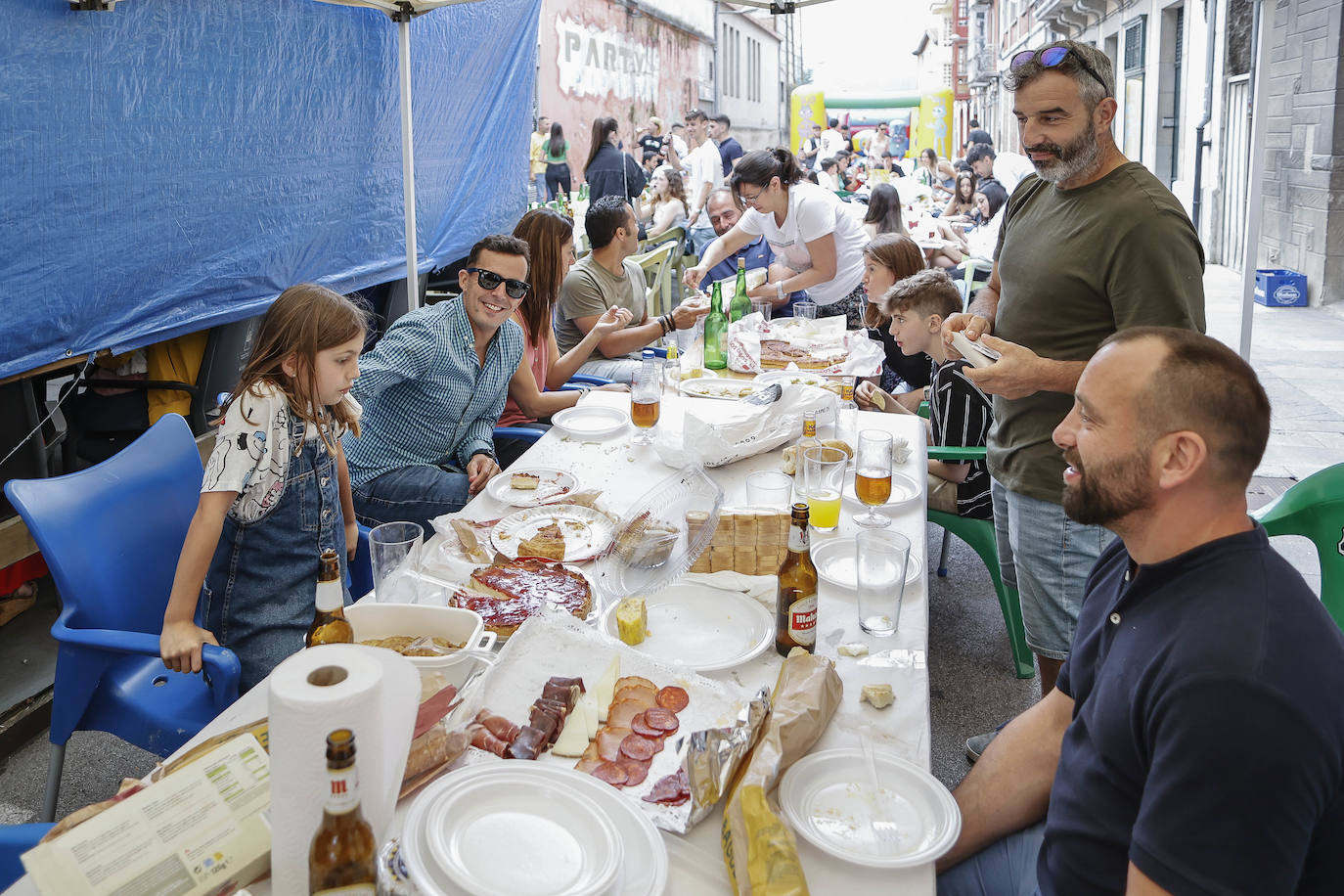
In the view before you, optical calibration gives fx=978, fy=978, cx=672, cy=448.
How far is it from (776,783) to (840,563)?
0.81 meters

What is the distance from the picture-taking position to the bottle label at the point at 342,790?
0.88 metres

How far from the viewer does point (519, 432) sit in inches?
136

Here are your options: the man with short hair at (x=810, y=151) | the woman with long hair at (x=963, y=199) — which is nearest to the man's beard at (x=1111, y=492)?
the woman with long hair at (x=963, y=199)

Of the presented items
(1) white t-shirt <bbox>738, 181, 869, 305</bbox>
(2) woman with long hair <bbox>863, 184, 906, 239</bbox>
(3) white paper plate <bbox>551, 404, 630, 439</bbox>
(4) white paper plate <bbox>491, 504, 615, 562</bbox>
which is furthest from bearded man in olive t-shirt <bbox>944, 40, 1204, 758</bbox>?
(2) woman with long hair <bbox>863, 184, 906, 239</bbox>

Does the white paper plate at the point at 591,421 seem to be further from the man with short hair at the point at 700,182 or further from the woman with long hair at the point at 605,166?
the woman with long hair at the point at 605,166

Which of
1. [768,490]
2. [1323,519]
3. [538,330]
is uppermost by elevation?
[538,330]

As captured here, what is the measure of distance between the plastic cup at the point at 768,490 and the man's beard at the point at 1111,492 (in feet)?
2.70

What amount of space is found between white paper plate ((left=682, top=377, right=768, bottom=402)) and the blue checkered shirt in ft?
2.36

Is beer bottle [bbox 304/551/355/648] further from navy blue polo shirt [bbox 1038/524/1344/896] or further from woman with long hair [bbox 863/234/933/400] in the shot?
woman with long hair [bbox 863/234/933/400]

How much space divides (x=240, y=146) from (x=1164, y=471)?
3794mm

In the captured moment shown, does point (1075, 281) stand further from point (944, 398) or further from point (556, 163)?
point (556, 163)

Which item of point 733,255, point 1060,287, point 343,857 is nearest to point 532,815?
point 343,857

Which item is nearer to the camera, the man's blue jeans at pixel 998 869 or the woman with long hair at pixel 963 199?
the man's blue jeans at pixel 998 869

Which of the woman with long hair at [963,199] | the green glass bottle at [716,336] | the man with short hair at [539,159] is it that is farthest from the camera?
the man with short hair at [539,159]
